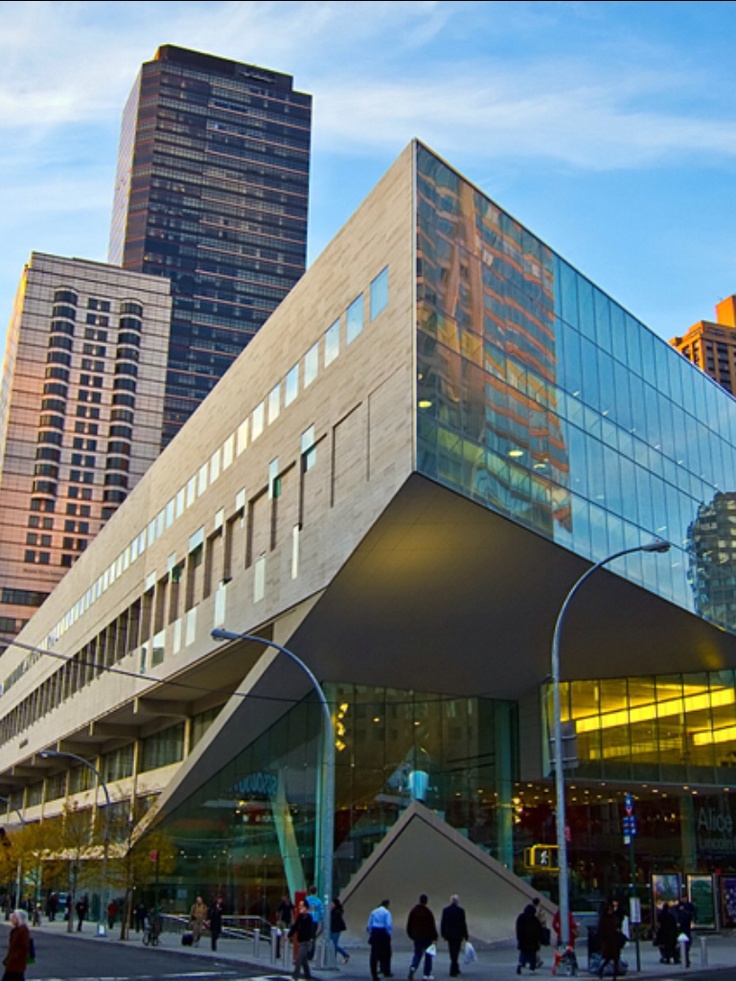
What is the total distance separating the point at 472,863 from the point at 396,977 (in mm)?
10916

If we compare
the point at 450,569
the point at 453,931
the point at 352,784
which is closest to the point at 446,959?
the point at 453,931

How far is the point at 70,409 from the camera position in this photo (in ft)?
478

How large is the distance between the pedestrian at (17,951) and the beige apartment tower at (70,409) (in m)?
127

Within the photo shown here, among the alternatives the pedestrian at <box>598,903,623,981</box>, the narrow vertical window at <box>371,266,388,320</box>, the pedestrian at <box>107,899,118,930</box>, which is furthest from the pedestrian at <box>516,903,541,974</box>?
the pedestrian at <box>107,899,118,930</box>

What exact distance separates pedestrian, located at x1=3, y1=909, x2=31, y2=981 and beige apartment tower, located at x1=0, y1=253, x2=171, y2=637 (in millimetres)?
127127

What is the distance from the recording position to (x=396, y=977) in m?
22.7

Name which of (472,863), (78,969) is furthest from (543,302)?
(78,969)

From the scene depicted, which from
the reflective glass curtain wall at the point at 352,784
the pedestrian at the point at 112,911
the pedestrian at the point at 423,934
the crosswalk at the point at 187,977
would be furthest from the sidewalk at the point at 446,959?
the pedestrian at the point at 112,911

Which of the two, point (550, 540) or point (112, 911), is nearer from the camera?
point (550, 540)

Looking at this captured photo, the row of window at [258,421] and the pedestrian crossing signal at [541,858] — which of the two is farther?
the pedestrian crossing signal at [541,858]

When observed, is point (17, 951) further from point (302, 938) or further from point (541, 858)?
point (541, 858)

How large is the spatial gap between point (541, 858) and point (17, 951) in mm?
27912

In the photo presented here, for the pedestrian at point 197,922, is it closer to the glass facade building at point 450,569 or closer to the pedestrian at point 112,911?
the glass facade building at point 450,569

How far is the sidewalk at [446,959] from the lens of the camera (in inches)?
921
